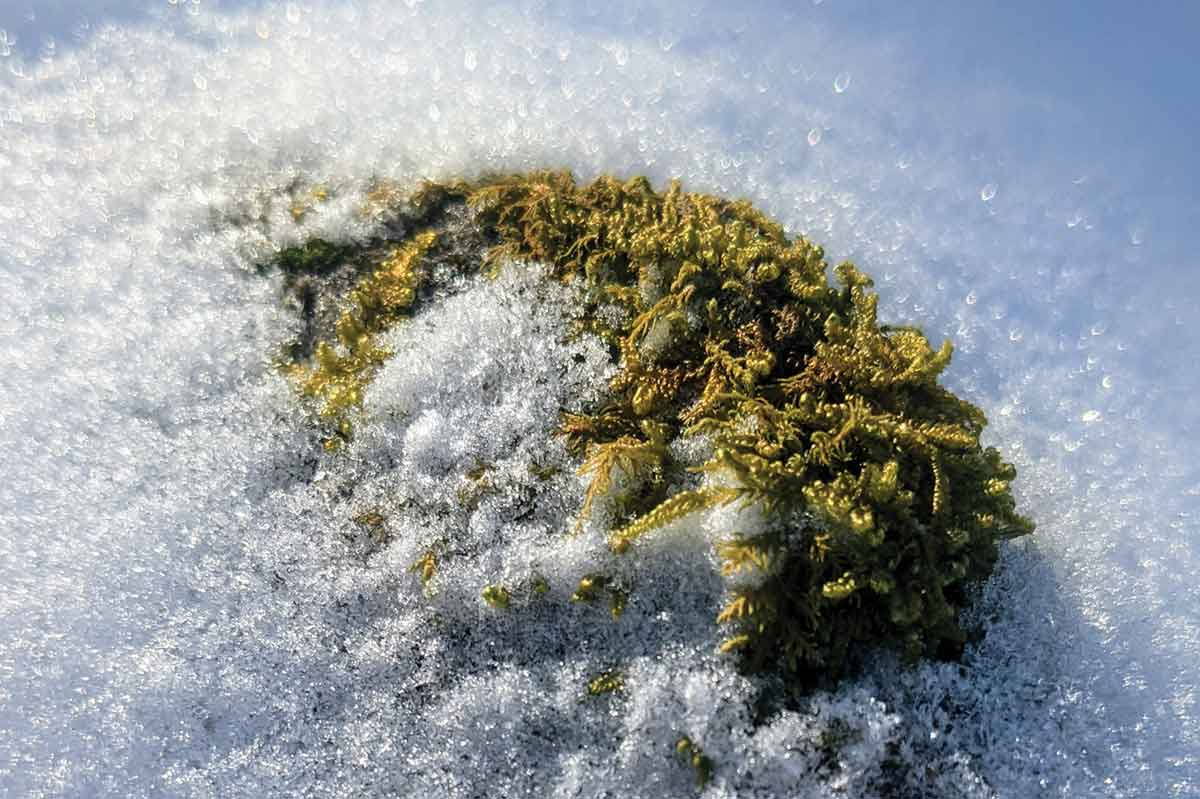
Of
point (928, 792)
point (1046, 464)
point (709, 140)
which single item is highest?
point (709, 140)

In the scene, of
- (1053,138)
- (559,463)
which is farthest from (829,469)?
(1053,138)

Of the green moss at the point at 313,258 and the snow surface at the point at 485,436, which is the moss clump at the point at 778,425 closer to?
the snow surface at the point at 485,436

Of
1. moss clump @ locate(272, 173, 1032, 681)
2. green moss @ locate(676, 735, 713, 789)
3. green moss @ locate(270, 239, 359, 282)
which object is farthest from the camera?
green moss @ locate(270, 239, 359, 282)

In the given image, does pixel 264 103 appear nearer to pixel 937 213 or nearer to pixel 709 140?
pixel 709 140

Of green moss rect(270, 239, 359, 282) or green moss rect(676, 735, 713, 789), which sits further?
green moss rect(270, 239, 359, 282)

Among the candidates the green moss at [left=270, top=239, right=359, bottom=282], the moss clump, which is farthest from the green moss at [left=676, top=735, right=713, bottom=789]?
the green moss at [left=270, top=239, right=359, bottom=282]

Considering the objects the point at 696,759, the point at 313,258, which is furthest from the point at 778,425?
the point at 313,258

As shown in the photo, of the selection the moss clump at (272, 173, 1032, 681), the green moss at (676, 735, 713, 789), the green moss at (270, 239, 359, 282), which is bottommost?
the green moss at (676, 735, 713, 789)

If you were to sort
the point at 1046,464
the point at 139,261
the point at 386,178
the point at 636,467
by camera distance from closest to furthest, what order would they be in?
the point at 636,467 → the point at 1046,464 → the point at 139,261 → the point at 386,178

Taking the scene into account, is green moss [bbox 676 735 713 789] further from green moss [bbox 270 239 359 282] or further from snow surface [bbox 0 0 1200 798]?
green moss [bbox 270 239 359 282]
